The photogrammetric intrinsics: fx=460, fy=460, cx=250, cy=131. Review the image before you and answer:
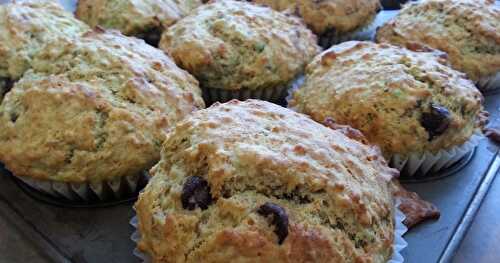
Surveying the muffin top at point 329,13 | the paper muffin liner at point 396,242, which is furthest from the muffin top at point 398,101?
the muffin top at point 329,13

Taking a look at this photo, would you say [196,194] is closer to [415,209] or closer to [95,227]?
[95,227]

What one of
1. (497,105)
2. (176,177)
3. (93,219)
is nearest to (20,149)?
(93,219)

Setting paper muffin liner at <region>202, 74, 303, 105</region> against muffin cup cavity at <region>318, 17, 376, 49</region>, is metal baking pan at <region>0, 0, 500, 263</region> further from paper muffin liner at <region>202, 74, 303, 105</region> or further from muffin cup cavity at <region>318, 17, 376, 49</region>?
muffin cup cavity at <region>318, 17, 376, 49</region>

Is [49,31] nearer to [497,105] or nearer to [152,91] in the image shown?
[152,91]

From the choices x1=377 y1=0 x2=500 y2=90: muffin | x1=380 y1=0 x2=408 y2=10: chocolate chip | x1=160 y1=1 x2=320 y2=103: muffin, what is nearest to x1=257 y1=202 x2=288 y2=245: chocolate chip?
x1=160 y1=1 x2=320 y2=103: muffin

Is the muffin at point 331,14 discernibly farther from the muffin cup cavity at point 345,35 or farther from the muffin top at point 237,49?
the muffin top at point 237,49
